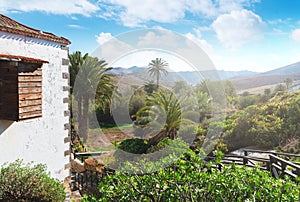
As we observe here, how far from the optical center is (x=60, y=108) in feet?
16.7

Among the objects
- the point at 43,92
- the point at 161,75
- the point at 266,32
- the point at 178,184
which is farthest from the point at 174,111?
the point at 266,32

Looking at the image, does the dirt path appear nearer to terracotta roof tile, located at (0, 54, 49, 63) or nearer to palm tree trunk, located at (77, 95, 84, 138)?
palm tree trunk, located at (77, 95, 84, 138)

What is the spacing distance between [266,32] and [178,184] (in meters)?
22.2

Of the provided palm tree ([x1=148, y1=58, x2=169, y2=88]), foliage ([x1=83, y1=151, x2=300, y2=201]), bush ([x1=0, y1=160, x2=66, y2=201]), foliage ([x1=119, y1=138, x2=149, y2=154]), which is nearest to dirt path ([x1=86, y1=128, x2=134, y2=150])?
foliage ([x1=119, y1=138, x2=149, y2=154])

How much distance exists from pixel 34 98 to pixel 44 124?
692 millimetres

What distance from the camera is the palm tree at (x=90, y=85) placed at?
12.6 meters

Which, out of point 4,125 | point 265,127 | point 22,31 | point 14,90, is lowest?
point 265,127

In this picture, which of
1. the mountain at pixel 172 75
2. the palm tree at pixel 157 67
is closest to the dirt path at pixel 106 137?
the mountain at pixel 172 75

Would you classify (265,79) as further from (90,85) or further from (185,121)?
(90,85)

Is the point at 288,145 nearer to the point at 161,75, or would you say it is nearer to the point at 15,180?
the point at 161,75

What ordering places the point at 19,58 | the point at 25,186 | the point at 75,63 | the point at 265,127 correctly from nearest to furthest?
the point at 25,186, the point at 19,58, the point at 265,127, the point at 75,63

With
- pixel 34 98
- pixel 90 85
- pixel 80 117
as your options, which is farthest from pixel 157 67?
pixel 34 98

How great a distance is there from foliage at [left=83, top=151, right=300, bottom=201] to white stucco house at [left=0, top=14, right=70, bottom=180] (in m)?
1.99

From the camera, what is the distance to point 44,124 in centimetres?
468
